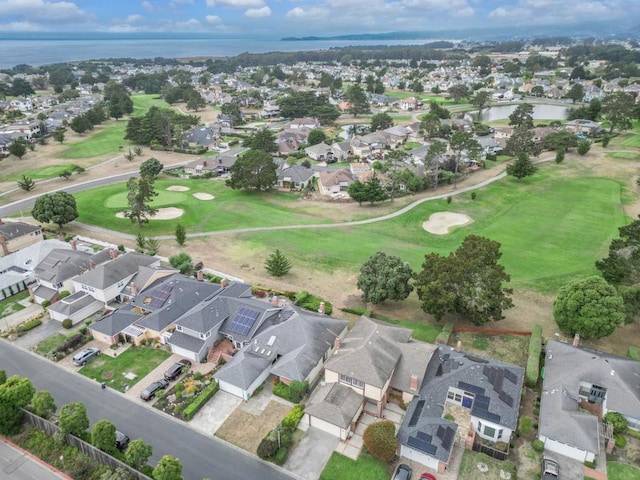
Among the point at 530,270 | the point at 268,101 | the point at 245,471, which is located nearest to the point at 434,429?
the point at 245,471

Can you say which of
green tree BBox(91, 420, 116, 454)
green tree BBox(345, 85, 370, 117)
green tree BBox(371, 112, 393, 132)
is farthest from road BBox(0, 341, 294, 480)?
green tree BBox(345, 85, 370, 117)

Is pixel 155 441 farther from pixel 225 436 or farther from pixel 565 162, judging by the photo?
pixel 565 162

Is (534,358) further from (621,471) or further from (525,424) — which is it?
(621,471)

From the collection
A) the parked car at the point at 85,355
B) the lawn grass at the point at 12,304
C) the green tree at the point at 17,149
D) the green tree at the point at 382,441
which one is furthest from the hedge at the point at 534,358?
the green tree at the point at 17,149

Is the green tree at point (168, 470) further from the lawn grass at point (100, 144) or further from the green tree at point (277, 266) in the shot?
the lawn grass at point (100, 144)

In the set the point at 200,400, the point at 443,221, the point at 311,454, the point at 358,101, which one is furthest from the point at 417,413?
the point at 358,101

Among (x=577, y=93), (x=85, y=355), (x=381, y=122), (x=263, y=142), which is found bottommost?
(x=85, y=355)

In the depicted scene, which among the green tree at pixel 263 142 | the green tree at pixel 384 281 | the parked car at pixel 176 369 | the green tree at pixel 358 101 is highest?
the green tree at pixel 358 101
